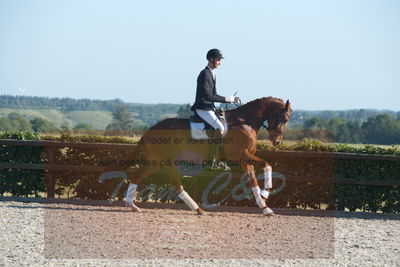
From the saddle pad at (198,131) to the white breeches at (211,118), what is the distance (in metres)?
0.16

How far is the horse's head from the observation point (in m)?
11.9

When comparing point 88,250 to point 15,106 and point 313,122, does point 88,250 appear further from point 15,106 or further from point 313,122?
point 15,106

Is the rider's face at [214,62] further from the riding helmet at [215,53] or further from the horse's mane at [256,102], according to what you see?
the horse's mane at [256,102]

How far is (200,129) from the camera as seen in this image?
37.6 feet

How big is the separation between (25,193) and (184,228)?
514cm

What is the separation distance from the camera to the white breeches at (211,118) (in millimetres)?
11359

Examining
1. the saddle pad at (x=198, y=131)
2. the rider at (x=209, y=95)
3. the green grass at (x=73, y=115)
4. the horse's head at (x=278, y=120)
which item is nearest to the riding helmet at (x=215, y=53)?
the rider at (x=209, y=95)

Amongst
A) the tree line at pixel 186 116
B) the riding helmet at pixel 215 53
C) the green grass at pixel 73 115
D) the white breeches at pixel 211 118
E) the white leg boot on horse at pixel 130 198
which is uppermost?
the riding helmet at pixel 215 53

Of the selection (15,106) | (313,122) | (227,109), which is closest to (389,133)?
(313,122)

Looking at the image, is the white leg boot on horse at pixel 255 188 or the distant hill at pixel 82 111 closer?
the white leg boot on horse at pixel 255 188

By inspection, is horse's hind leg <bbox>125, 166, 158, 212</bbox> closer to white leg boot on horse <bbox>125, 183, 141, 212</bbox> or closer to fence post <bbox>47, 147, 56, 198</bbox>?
white leg boot on horse <bbox>125, 183, 141, 212</bbox>

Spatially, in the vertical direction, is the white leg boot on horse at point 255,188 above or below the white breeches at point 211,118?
below

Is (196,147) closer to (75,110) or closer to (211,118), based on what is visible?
(211,118)

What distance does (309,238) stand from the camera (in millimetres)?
9648
